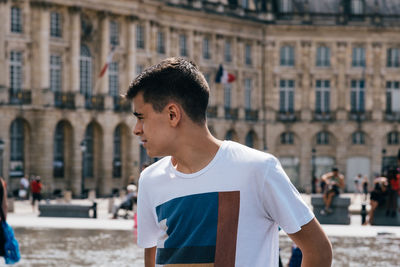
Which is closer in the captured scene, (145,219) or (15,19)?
(145,219)

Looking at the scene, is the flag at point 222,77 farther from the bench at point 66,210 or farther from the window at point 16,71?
the bench at point 66,210

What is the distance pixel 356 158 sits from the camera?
3004 inches

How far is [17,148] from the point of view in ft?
180

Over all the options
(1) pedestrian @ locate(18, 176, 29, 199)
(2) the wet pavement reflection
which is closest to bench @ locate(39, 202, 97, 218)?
(2) the wet pavement reflection

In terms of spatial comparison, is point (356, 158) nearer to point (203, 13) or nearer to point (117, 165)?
point (203, 13)

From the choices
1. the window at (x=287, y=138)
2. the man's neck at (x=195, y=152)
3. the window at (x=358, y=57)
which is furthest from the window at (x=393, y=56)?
the man's neck at (x=195, y=152)

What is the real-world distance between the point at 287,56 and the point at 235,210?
241 ft

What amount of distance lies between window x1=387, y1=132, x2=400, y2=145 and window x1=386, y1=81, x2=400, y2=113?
1767mm

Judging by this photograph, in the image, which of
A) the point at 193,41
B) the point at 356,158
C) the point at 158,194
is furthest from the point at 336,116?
the point at 158,194

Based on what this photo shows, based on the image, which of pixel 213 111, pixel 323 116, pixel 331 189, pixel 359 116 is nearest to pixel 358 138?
pixel 359 116

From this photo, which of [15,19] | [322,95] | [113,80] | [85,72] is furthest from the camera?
[322,95]

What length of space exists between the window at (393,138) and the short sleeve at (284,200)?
7432 cm

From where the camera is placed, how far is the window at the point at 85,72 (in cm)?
5891

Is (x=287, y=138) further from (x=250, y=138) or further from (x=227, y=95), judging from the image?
(x=227, y=95)
